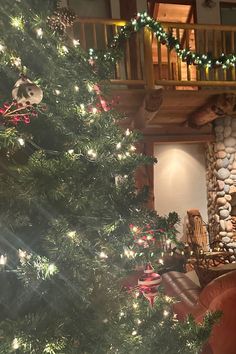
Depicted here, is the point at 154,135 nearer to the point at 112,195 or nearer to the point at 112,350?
the point at 112,195

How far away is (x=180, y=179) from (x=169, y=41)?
119 inches

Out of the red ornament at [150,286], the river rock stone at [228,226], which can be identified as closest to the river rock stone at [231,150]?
the river rock stone at [228,226]

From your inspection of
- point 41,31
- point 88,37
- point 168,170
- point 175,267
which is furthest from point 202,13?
point 41,31

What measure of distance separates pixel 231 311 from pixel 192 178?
15.2 ft

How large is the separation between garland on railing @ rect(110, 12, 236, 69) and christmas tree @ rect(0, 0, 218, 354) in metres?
2.32

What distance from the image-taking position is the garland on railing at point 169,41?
4234 mm

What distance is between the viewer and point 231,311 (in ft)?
8.08

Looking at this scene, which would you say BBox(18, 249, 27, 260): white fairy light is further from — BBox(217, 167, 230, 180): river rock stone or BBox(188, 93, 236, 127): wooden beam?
BBox(217, 167, 230, 180): river rock stone

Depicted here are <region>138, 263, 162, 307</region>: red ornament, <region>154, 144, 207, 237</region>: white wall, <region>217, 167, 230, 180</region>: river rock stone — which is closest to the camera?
<region>138, 263, 162, 307</region>: red ornament

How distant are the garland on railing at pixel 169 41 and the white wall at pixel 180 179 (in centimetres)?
222

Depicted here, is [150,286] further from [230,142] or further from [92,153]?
[230,142]

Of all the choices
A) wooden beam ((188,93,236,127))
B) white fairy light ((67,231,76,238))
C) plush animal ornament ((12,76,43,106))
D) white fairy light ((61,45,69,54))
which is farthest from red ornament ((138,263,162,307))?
wooden beam ((188,93,236,127))

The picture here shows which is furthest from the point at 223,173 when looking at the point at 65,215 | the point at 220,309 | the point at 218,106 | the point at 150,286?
the point at 65,215

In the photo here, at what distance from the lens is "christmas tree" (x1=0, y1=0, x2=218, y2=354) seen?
1.43m
